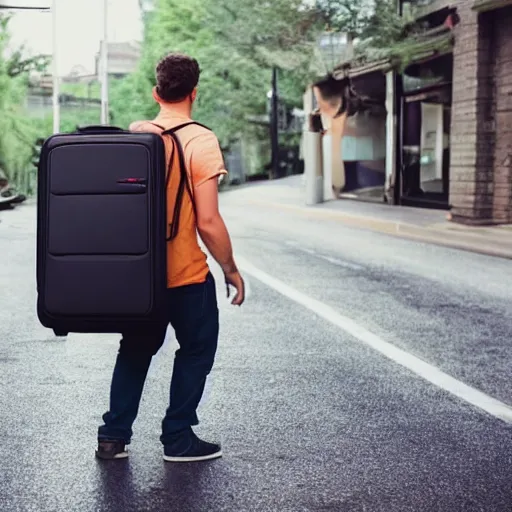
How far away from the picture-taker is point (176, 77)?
13.6 ft

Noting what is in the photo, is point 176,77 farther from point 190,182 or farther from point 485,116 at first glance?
point 485,116

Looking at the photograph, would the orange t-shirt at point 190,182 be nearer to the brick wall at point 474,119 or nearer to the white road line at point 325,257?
the white road line at point 325,257

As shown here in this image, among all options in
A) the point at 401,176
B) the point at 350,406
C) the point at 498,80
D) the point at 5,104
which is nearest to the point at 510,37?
the point at 498,80

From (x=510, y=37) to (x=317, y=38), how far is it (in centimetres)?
1054

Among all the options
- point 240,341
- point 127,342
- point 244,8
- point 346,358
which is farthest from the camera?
point 244,8

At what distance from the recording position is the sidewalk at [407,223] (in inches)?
639

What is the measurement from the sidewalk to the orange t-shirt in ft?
36.2

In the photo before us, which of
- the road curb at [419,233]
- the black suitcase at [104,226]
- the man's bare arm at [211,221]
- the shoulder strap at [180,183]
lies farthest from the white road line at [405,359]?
the road curb at [419,233]

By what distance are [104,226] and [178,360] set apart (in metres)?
0.80

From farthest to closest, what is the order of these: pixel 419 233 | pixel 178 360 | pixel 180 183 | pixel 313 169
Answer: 1. pixel 313 169
2. pixel 419 233
3. pixel 178 360
4. pixel 180 183

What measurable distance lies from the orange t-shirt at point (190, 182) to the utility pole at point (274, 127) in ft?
118

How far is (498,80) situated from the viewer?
20078 mm

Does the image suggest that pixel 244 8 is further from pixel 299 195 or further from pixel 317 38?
pixel 299 195

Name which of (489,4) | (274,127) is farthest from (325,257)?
(274,127)
